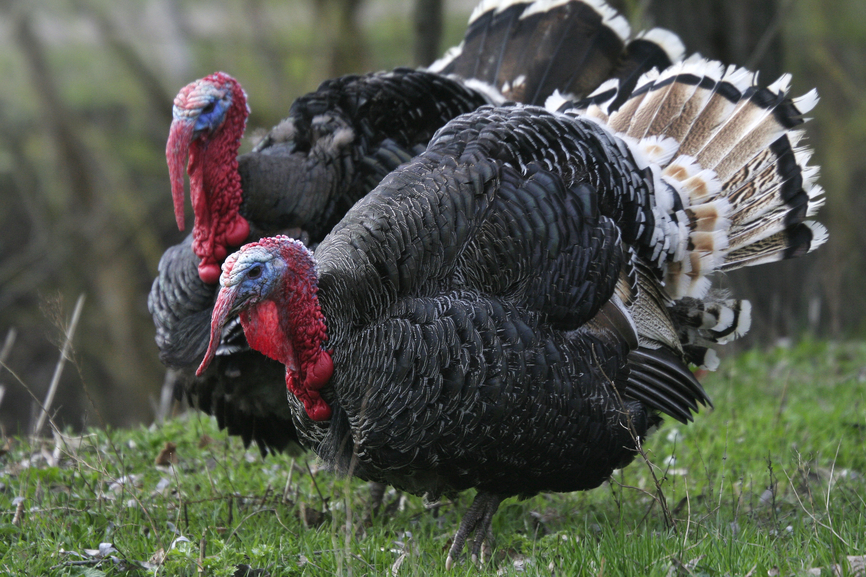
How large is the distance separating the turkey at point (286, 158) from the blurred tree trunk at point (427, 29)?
2.18 m

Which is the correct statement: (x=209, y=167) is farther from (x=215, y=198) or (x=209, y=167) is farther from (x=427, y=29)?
(x=427, y=29)

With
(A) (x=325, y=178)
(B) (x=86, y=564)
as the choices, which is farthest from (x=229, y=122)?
(B) (x=86, y=564)

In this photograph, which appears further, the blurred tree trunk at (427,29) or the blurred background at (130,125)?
the blurred background at (130,125)

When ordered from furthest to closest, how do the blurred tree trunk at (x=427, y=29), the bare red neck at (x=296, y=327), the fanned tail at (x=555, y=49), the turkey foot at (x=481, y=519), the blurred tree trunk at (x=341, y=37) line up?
the blurred tree trunk at (x=341, y=37) < the blurred tree trunk at (x=427, y=29) < the fanned tail at (x=555, y=49) < the turkey foot at (x=481, y=519) < the bare red neck at (x=296, y=327)

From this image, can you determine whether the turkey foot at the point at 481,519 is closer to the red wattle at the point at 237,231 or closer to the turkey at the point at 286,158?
the turkey at the point at 286,158

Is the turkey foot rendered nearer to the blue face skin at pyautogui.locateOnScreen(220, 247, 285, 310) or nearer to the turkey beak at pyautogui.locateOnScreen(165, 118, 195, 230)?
the blue face skin at pyautogui.locateOnScreen(220, 247, 285, 310)

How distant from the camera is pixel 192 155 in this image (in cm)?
428

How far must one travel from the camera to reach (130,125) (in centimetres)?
1288

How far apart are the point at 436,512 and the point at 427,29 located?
434 centimetres

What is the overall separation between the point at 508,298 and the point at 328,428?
2.83 feet

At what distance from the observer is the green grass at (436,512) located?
306cm

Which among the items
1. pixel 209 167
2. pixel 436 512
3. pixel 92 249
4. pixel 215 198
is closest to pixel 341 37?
pixel 92 249

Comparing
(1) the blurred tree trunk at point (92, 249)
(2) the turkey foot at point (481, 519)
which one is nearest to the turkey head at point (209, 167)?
(2) the turkey foot at point (481, 519)

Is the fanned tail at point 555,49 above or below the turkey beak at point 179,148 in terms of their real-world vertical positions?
above
